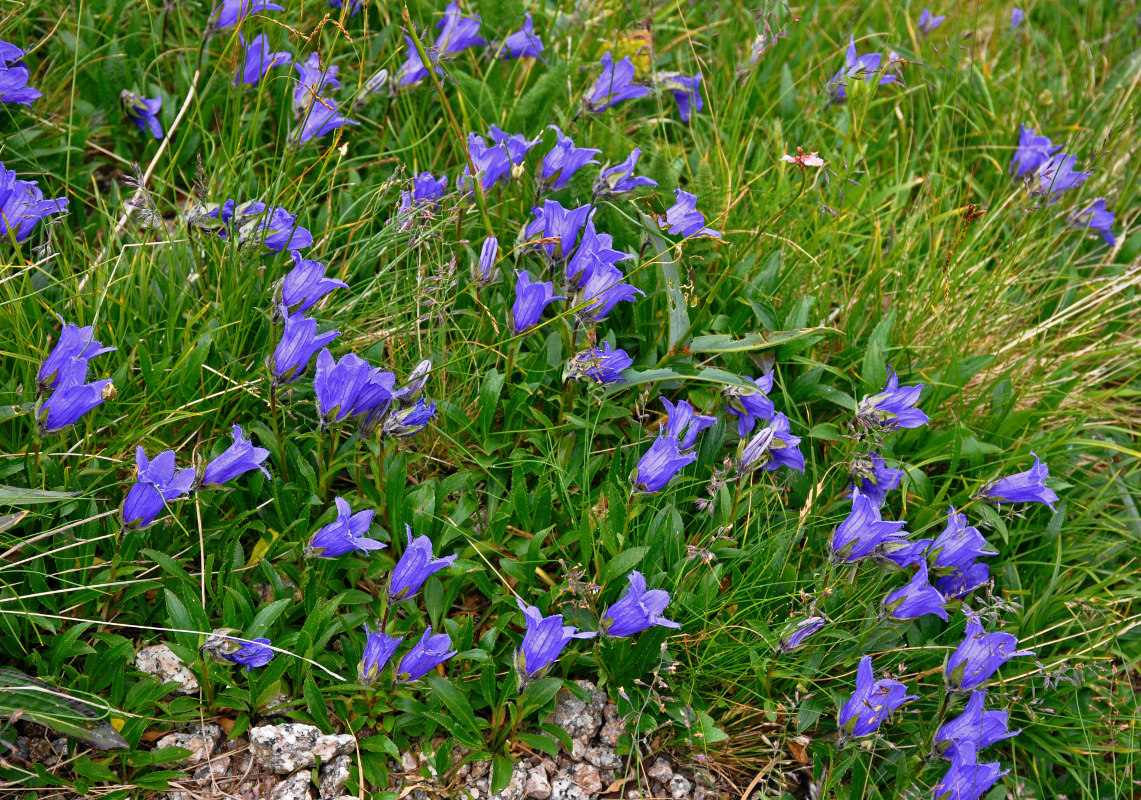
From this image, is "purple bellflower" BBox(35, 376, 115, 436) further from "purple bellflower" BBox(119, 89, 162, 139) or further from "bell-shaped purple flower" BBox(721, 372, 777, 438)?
"bell-shaped purple flower" BBox(721, 372, 777, 438)

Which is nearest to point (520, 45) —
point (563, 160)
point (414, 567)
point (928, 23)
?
point (563, 160)

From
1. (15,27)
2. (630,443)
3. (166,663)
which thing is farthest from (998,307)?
(15,27)

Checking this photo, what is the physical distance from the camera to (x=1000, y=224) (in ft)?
13.0

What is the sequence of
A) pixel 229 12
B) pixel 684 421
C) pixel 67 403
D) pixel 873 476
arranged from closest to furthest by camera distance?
pixel 67 403 < pixel 684 421 < pixel 873 476 < pixel 229 12

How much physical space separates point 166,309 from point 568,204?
1456 millimetres

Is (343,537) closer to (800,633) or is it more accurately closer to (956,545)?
(800,633)

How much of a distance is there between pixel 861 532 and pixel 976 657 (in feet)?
1.61

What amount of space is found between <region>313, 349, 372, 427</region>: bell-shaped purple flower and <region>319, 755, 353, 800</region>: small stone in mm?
904

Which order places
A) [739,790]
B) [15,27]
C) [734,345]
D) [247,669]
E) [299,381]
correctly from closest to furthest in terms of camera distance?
[247,669], [739,790], [299,381], [734,345], [15,27]

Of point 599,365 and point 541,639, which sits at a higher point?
point 599,365

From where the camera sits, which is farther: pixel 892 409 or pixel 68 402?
pixel 892 409

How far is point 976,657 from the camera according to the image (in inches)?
104

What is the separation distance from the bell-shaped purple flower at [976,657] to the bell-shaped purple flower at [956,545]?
8.1 inches

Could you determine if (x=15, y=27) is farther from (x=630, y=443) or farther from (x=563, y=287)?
(x=630, y=443)
